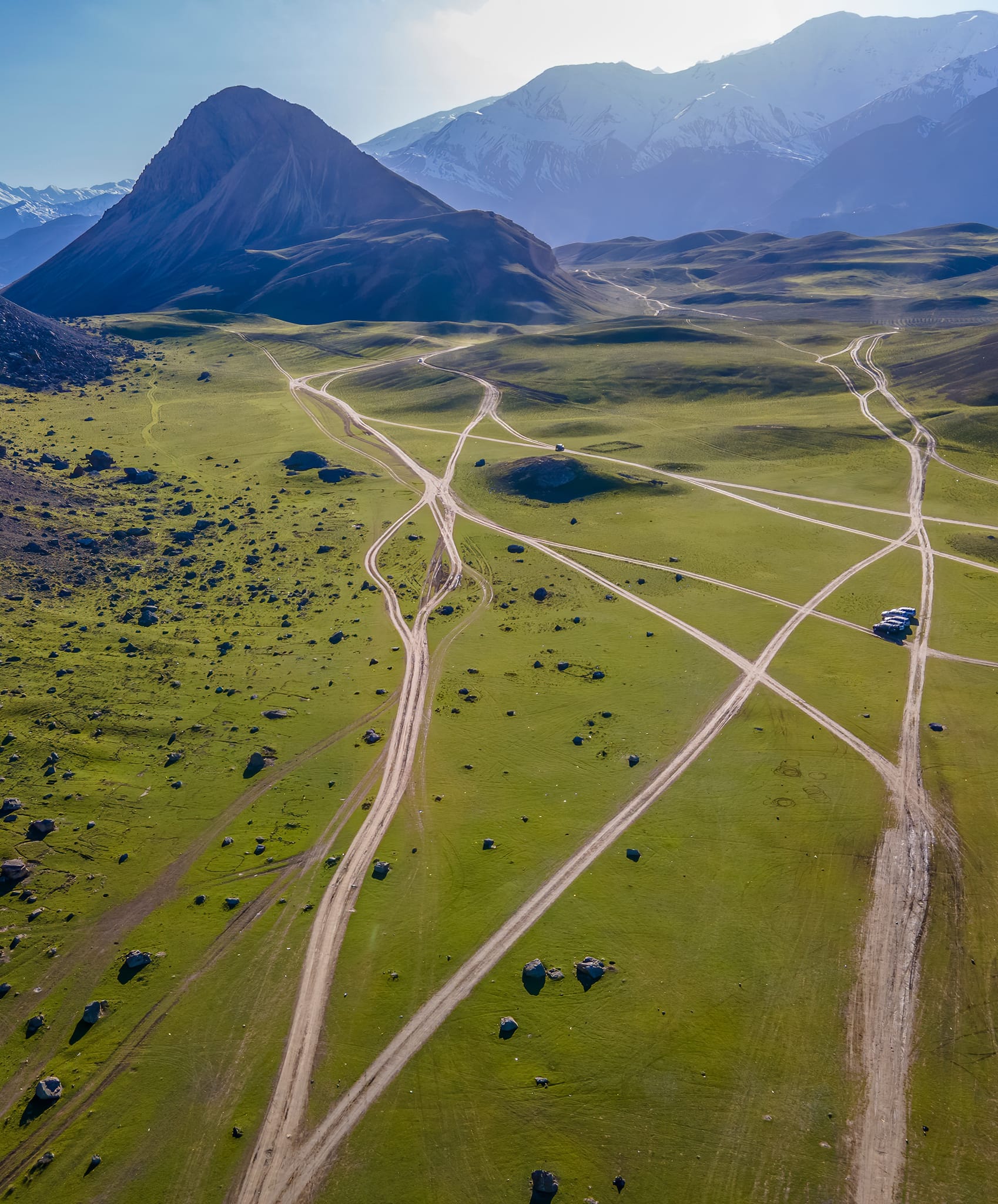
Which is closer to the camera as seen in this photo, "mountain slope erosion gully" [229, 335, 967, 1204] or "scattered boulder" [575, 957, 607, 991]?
"mountain slope erosion gully" [229, 335, 967, 1204]

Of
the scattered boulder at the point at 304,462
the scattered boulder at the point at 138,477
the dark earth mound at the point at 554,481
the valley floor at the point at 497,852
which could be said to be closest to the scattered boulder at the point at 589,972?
the valley floor at the point at 497,852

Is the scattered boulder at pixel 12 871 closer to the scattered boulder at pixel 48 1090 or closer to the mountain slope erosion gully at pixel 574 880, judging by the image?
the scattered boulder at pixel 48 1090

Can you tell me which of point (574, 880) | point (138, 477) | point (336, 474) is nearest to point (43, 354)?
point (138, 477)

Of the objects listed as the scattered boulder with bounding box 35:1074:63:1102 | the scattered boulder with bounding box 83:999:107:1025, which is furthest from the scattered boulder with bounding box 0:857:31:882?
the scattered boulder with bounding box 35:1074:63:1102

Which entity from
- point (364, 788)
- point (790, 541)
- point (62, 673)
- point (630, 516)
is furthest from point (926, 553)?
point (62, 673)

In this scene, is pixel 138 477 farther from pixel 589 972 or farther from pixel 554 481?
pixel 589 972

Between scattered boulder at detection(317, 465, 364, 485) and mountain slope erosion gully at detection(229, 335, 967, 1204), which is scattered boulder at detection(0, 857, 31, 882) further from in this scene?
scattered boulder at detection(317, 465, 364, 485)

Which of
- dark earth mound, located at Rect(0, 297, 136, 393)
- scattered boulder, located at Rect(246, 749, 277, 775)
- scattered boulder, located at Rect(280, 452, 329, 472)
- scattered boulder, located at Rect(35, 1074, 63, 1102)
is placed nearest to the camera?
scattered boulder, located at Rect(35, 1074, 63, 1102)
